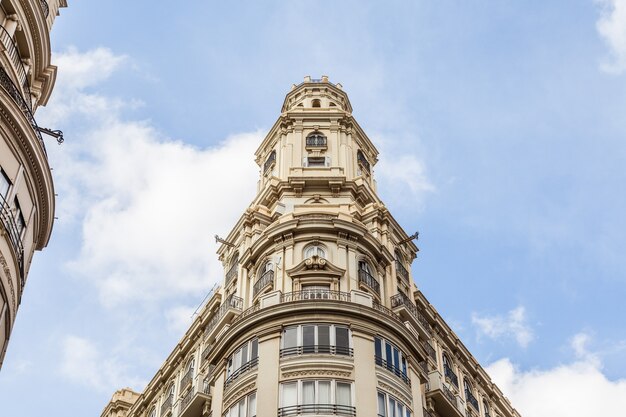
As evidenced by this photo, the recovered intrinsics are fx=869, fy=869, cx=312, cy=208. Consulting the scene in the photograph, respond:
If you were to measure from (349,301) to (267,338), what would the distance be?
3998 millimetres

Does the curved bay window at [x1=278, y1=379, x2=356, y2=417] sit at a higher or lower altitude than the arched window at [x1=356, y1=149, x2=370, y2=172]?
lower

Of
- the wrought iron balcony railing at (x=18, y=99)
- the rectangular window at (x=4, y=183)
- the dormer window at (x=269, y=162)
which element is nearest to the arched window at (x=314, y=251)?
the dormer window at (x=269, y=162)

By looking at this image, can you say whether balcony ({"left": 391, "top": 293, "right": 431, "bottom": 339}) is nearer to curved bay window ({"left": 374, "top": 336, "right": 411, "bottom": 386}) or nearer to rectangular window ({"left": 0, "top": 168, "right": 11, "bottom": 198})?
curved bay window ({"left": 374, "top": 336, "right": 411, "bottom": 386})

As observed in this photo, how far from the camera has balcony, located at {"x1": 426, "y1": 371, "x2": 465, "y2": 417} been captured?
40.9 metres

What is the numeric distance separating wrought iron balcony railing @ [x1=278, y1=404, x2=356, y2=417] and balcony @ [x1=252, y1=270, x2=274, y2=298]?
8.55 metres

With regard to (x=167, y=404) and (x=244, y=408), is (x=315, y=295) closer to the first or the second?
(x=244, y=408)

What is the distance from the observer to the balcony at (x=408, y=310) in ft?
137

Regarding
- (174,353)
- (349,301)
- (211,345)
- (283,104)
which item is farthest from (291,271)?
(283,104)

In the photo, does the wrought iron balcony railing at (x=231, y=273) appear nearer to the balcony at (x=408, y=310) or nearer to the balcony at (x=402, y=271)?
the balcony at (x=402, y=271)

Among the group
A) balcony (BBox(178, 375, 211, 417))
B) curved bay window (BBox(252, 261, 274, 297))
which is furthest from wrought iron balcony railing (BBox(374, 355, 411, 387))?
balcony (BBox(178, 375, 211, 417))

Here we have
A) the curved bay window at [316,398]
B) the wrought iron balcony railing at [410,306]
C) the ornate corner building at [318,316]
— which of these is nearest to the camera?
the curved bay window at [316,398]

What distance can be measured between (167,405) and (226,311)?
929 cm

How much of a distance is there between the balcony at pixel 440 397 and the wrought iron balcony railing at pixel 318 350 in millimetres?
6616

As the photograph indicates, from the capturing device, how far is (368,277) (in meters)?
41.9
